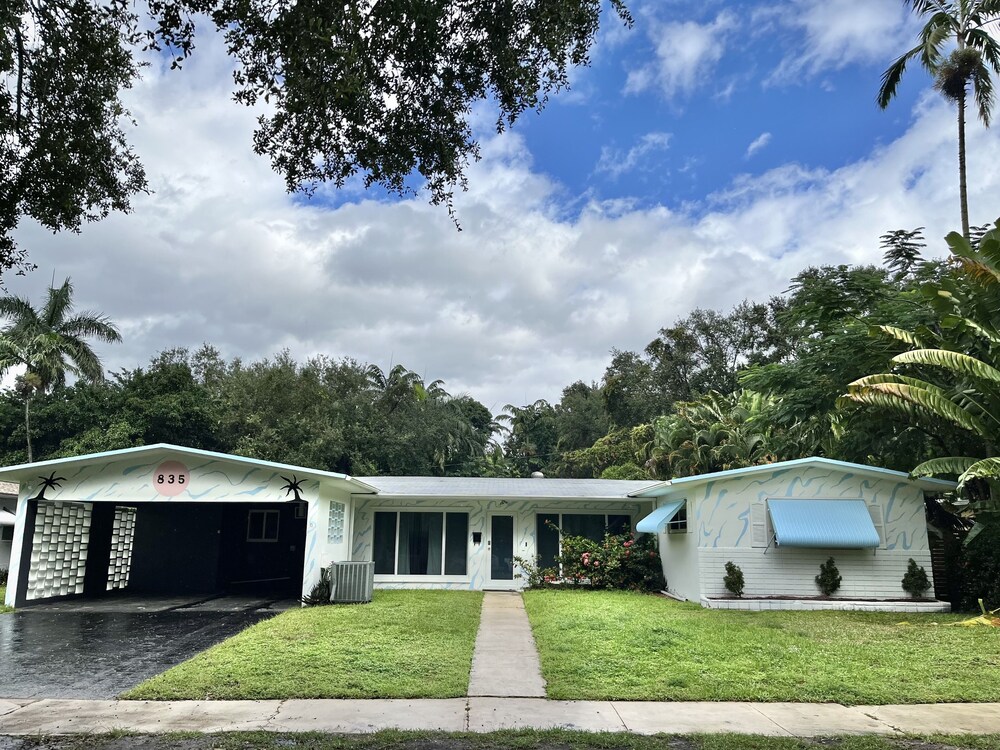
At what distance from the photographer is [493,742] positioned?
19.4 ft

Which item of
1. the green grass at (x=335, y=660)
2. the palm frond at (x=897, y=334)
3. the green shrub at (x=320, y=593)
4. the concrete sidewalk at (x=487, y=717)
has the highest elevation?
the palm frond at (x=897, y=334)

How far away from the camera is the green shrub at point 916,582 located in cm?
1473

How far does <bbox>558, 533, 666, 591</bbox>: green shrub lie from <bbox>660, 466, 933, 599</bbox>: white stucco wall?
3420 millimetres

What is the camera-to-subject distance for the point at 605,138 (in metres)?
8.30

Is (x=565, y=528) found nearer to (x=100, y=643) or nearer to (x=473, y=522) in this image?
(x=473, y=522)

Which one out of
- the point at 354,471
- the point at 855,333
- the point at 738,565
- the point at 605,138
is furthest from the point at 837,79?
the point at 354,471

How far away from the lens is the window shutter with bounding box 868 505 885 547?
49.6ft

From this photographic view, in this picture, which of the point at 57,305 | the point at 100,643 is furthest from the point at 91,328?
the point at 100,643

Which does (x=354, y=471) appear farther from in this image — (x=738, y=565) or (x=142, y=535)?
(x=738, y=565)

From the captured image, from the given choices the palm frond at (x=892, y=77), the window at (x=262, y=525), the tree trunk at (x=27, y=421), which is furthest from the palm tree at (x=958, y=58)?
the tree trunk at (x=27, y=421)

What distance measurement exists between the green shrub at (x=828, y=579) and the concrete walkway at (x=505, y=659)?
6.25m

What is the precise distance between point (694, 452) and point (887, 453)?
38.6ft

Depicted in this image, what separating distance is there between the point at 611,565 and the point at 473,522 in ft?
12.8

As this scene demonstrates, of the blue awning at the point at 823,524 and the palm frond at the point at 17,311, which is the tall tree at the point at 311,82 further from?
the palm frond at the point at 17,311
